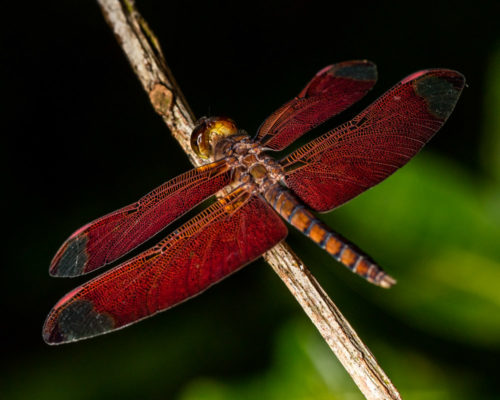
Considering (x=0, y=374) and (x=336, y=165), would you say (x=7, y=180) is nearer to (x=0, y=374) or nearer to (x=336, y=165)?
(x=0, y=374)

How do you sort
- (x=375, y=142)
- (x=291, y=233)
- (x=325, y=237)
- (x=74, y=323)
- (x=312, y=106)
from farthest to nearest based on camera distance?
(x=291, y=233) < (x=312, y=106) < (x=375, y=142) < (x=325, y=237) < (x=74, y=323)

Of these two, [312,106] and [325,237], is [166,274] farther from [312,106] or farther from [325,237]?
[312,106]

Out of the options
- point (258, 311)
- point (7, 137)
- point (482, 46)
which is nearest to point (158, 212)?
point (258, 311)

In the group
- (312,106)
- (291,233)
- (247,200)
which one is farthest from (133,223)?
(291,233)

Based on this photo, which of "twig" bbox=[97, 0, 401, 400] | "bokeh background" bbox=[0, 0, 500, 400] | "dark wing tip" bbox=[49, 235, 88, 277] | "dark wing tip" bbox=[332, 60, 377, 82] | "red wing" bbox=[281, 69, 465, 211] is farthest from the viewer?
"bokeh background" bbox=[0, 0, 500, 400]

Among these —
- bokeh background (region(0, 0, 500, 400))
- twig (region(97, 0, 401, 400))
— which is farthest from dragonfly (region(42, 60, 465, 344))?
bokeh background (region(0, 0, 500, 400))

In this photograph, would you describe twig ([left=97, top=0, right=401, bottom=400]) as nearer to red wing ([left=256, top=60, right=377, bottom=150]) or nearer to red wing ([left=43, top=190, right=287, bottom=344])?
red wing ([left=43, top=190, right=287, bottom=344])
